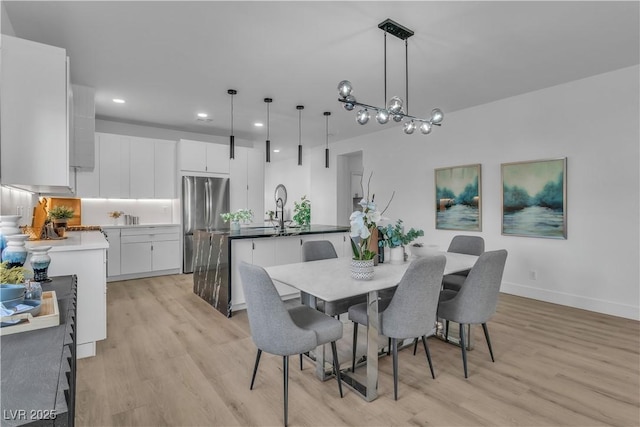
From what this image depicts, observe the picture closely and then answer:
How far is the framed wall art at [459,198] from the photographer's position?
491cm

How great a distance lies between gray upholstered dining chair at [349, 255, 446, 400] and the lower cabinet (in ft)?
15.4

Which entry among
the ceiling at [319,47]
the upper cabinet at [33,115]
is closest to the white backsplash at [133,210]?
the ceiling at [319,47]

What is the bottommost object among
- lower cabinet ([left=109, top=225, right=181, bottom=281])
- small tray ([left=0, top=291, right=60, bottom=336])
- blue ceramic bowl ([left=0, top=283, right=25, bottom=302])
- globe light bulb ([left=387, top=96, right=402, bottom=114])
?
lower cabinet ([left=109, top=225, right=181, bottom=281])

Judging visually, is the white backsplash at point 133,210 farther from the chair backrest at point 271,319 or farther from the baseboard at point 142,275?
the chair backrest at point 271,319

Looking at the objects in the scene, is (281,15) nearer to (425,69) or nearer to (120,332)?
(425,69)

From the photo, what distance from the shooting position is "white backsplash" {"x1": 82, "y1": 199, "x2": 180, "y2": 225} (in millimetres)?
5578

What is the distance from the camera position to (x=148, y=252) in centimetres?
559

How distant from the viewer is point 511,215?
450 cm

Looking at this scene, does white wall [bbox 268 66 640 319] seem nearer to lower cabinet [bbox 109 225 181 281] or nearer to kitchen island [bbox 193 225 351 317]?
kitchen island [bbox 193 225 351 317]

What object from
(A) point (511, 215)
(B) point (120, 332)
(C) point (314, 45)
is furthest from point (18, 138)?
(A) point (511, 215)

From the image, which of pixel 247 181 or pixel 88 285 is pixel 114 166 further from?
pixel 88 285

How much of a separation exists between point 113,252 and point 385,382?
189 inches

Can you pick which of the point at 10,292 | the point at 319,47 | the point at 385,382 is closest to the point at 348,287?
the point at 385,382

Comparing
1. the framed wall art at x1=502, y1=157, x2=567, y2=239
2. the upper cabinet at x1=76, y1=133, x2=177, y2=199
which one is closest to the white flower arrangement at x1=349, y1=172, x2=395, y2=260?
the framed wall art at x1=502, y1=157, x2=567, y2=239
